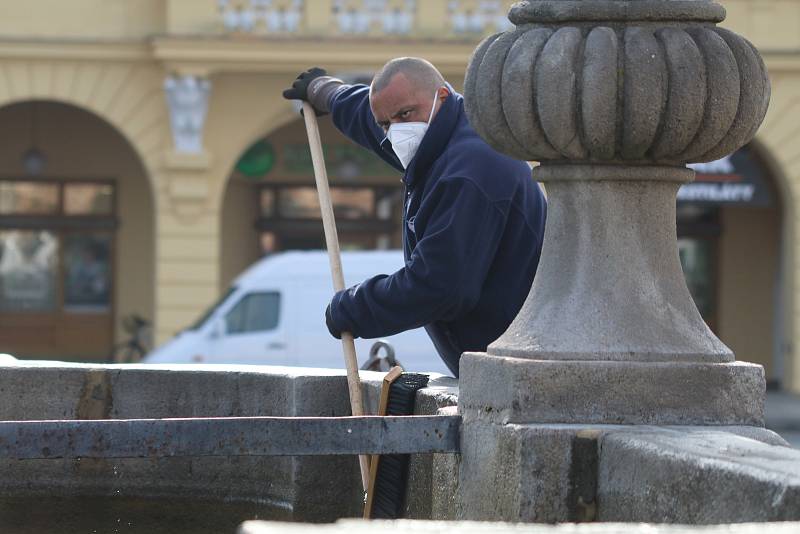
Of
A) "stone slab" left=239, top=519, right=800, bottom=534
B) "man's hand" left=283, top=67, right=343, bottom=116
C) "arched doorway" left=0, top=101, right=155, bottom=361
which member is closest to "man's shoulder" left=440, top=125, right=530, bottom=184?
"man's hand" left=283, top=67, right=343, bottom=116

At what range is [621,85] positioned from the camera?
341 centimetres

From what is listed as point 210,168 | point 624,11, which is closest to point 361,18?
point 210,168

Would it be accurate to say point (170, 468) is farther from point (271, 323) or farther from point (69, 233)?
point (69, 233)

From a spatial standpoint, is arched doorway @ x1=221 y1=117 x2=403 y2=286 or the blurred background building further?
arched doorway @ x1=221 y1=117 x2=403 y2=286

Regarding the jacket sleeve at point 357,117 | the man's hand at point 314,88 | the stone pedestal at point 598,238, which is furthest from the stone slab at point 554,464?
the man's hand at point 314,88

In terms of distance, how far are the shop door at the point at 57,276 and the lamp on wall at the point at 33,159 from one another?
0.62m

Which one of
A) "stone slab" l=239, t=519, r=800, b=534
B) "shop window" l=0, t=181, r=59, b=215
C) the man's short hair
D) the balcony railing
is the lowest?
"stone slab" l=239, t=519, r=800, b=534

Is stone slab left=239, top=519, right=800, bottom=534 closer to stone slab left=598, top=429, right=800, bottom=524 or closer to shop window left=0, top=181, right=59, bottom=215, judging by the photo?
stone slab left=598, top=429, right=800, bottom=524

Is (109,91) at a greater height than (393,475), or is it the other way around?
(109,91)

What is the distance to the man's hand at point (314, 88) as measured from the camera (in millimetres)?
5473

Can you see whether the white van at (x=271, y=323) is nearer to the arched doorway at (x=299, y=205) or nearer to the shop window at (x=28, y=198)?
the arched doorway at (x=299, y=205)

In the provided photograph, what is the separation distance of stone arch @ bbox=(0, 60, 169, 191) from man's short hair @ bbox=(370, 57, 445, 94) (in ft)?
56.7

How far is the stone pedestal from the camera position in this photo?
3.36 meters

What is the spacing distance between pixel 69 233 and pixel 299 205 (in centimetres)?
332
